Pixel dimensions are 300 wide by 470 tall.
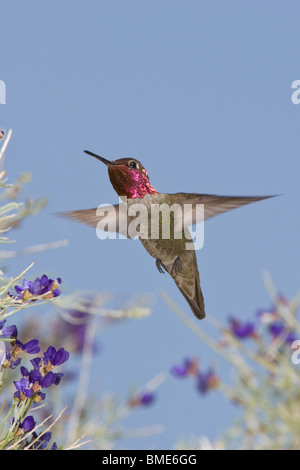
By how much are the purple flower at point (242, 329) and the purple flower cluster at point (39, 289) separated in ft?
7.54

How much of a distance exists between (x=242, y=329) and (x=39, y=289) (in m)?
2.39

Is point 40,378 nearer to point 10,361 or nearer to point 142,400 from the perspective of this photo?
point 10,361

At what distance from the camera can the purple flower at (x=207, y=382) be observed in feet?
14.3

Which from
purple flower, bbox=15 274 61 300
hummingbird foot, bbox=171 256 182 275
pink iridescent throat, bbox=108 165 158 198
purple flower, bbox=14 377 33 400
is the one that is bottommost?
purple flower, bbox=14 377 33 400

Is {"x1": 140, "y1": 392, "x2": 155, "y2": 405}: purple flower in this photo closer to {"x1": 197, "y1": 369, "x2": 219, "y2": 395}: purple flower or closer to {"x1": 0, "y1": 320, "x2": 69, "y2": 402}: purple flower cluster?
{"x1": 197, "y1": 369, "x2": 219, "y2": 395}: purple flower

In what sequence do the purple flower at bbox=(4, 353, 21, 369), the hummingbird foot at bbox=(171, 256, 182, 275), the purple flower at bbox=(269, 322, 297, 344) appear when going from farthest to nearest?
the purple flower at bbox=(269, 322, 297, 344), the hummingbird foot at bbox=(171, 256, 182, 275), the purple flower at bbox=(4, 353, 21, 369)

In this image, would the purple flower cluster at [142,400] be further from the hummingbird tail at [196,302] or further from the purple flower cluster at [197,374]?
the hummingbird tail at [196,302]

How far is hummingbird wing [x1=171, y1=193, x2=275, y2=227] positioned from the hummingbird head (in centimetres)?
19

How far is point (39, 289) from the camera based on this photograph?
1.92 m

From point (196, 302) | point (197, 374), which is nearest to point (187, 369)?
point (197, 374)

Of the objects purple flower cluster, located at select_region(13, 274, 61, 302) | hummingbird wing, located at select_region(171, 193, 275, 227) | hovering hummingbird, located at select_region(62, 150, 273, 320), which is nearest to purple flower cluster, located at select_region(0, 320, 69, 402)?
purple flower cluster, located at select_region(13, 274, 61, 302)

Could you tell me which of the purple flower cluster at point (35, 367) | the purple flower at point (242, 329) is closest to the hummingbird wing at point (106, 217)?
the purple flower cluster at point (35, 367)

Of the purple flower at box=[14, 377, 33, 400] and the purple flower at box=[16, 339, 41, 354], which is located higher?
the purple flower at box=[16, 339, 41, 354]

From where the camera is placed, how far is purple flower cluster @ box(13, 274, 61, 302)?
1.92 metres
